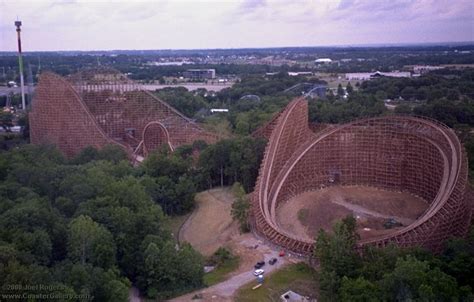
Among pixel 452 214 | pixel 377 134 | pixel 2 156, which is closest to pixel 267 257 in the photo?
pixel 452 214

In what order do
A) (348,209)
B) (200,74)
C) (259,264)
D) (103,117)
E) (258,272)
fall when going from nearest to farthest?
(258,272) → (259,264) → (348,209) → (103,117) → (200,74)

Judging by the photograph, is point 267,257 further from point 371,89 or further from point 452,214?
point 371,89

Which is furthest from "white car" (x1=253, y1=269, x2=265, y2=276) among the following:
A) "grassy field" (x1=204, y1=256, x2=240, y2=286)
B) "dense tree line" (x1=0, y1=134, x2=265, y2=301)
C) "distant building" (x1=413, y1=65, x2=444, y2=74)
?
"distant building" (x1=413, y1=65, x2=444, y2=74)

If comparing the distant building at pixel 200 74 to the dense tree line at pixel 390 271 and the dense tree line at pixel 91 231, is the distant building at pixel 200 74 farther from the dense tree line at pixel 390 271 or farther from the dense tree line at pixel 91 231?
the dense tree line at pixel 390 271

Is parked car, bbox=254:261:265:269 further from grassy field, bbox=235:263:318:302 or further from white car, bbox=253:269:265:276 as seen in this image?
grassy field, bbox=235:263:318:302

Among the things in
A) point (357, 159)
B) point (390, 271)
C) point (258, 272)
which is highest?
point (357, 159)

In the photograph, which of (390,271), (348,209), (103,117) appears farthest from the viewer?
(103,117)

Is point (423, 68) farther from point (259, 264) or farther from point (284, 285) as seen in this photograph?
point (284, 285)

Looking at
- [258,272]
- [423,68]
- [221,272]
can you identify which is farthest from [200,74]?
[258,272]
